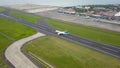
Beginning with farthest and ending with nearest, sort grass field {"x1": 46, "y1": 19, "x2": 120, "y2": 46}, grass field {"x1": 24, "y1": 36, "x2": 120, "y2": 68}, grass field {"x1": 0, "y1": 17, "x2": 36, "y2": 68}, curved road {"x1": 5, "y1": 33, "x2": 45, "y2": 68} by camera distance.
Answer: grass field {"x1": 0, "y1": 17, "x2": 36, "y2": 68}, grass field {"x1": 46, "y1": 19, "x2": 120, "y2": 46}, curved road {"x1": 5, "y1": 33, "x2": 45, "y2": 68}, grass field {"x1": 24, "y1": 36, "x2": 120, "y2": 68}

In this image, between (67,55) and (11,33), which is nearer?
(67,55)

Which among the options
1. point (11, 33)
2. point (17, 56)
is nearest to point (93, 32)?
point (17, 56)

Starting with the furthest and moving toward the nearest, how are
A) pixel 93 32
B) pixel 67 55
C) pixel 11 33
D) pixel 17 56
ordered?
pixel 11 33 → pixel 93 32 → pixel 17 56 → pixel 67 55

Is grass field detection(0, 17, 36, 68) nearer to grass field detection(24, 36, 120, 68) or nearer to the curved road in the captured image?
the curved road

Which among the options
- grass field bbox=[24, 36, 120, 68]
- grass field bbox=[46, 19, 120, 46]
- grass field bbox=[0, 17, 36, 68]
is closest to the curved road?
grass field bbox=[0, 17, 36, 68]

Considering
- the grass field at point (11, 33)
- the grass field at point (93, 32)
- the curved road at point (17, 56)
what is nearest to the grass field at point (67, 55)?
the curved road at point (17, 56)

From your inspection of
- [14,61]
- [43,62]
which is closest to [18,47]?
[14,61]

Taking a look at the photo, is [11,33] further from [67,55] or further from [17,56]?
[67,55]
